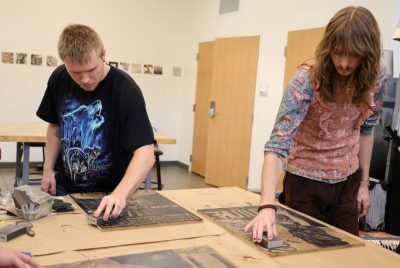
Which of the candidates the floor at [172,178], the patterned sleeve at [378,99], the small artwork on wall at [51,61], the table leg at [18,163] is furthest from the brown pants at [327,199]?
the small artwork on wall at [51,61]

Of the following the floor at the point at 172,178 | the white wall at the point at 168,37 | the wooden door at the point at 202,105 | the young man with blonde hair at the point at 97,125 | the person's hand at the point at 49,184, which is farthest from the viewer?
the wooden door at the point at 202,105

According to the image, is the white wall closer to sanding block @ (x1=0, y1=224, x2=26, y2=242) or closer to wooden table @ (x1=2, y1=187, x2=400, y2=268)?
wooden table @ (x1=2, y1=187, x2=400, y2=268)

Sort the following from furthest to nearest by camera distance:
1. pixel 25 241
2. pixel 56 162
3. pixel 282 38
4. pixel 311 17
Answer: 1. pixel 282 38
2. pixel 311 17
3. pixel 56 162
4. pixel 25 241

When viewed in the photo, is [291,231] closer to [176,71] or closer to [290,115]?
[290,115]

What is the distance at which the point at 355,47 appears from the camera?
1355 mm

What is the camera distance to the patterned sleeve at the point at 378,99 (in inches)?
63.4

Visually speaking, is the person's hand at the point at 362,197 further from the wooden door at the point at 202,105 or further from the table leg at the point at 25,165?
the wooden door at the point at 202,105

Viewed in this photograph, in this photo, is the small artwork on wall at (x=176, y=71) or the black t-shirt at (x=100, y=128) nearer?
the black t-shirt at (x=100, y=128)

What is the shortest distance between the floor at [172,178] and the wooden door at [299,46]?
1511mm

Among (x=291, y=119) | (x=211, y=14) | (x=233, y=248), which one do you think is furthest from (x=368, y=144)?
(x=211, y=14)

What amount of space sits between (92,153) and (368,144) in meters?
1.15

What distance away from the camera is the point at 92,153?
68.6 inches

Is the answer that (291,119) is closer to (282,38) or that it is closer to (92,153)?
(92,153)

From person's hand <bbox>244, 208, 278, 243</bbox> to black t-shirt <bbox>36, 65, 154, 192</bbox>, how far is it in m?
0.58
